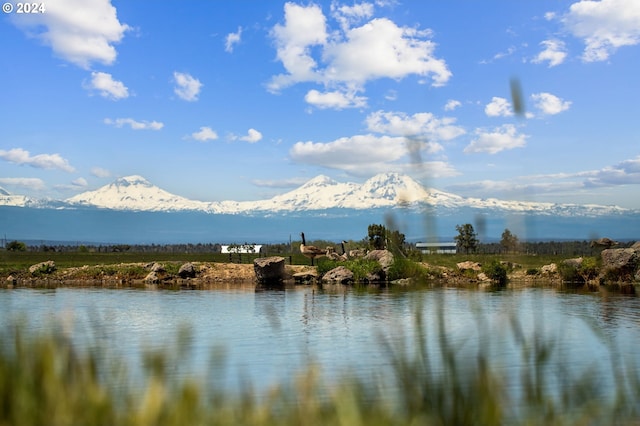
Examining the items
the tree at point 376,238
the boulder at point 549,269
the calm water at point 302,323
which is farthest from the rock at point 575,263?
the tree at point 376,238

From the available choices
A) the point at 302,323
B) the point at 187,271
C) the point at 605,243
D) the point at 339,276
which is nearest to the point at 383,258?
the point at 339,276

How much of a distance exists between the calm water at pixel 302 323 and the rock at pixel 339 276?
16.1 ft

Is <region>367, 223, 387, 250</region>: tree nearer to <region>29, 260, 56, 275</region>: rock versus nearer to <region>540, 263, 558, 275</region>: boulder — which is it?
<region>540, 263, 558, 275</region>: boulder

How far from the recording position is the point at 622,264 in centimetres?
3772

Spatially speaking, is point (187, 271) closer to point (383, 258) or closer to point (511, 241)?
point (383, 258)

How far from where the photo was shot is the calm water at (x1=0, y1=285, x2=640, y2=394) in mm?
12906

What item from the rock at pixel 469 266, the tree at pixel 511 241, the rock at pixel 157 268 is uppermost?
the tree at pixel 511 241

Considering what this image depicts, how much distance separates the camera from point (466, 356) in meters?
4.89

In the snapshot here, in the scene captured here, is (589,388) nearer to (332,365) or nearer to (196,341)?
(332,365)

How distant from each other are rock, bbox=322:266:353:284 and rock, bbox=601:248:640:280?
1429 centimetres

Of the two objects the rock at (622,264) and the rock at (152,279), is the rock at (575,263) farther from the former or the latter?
the rock at (152,279)

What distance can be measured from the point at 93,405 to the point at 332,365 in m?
9.73

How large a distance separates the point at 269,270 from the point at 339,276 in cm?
424

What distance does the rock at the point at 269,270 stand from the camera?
136 ft
